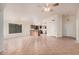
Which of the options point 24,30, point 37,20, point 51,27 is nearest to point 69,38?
point 51,27

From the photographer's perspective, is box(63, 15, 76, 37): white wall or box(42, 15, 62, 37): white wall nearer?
box(63, 15, 76, 37): white wall

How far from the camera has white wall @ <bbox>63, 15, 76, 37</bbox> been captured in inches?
64.6

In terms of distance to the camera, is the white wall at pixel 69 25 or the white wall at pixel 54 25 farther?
the white wall at pixel 54 25

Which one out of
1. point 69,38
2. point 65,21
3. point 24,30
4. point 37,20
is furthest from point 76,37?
point 24,30

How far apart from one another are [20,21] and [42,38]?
1.45 ft

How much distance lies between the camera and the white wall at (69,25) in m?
1.64

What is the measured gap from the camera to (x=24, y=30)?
1834mm

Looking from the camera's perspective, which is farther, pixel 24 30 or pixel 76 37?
pixel 24 30

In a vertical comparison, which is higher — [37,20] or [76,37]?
[37,20]

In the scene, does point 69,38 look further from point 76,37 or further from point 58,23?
point 58,23

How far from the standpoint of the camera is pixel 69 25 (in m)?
1.85
